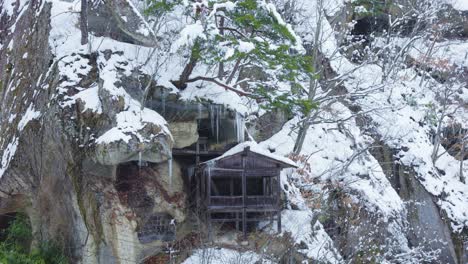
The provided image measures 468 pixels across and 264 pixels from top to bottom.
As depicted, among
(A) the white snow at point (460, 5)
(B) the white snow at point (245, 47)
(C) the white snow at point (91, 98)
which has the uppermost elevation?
(A) the white snow at point (460, 5)

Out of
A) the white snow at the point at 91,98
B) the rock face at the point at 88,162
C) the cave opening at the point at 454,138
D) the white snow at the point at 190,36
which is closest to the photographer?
the white snow at the point at 190,36

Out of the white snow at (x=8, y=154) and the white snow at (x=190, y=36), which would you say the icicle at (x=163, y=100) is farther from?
the white snow at (x=8, y=154)

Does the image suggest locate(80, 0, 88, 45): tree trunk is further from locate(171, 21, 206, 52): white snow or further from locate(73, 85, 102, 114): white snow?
locate(171, 21, 206, 52): white snow

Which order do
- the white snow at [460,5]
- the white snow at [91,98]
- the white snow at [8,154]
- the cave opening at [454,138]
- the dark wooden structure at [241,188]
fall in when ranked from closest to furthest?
the white snow at [91,98] → the white snow at [8,154] → the dark wooden structure at [241,188] → the cave opening at [454,138] → the white snow at [460,5]

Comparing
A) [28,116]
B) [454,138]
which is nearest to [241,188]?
[28,116]

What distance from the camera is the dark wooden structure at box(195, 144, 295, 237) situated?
13711 millimetres

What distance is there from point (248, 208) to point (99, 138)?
4.06 meters

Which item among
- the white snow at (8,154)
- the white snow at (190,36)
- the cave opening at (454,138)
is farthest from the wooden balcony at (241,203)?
the cave opening at (454,138)

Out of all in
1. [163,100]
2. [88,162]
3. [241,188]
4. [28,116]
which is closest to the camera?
[88,162]

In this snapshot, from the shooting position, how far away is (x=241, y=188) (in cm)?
1477

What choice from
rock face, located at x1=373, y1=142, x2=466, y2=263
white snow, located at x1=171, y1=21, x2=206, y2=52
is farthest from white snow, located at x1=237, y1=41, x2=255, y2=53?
rock face, located at x1=373, y1=142, x2=466, y2=263

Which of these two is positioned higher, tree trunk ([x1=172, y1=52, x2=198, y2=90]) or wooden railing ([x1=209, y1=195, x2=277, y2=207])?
tree trunk ([x1=172, y1=52, x2=198, y2=90])

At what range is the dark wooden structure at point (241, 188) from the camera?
45.0 feet

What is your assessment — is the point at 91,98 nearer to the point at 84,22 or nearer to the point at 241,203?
the point at 84,22
